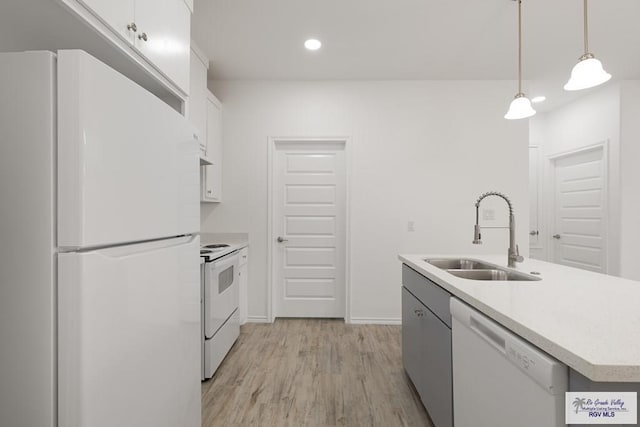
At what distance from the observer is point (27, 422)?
2.48ft

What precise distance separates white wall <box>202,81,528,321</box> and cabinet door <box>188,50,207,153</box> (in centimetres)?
58

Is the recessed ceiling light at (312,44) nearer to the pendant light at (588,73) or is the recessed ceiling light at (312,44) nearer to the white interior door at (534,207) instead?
the pendant light at (588,73)

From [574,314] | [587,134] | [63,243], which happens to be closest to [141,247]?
[63,243]

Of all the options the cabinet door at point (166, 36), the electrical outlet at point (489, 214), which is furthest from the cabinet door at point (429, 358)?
the electrical outlet at point (489, 214)

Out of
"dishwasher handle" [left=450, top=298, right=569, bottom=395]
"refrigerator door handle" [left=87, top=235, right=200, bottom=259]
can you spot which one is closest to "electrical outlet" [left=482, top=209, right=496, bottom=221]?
"dishwasher handle" [left=450, top=298, right=569, bottom=395]

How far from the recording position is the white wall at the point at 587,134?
3.54 m

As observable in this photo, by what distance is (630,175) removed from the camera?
3.50 meters

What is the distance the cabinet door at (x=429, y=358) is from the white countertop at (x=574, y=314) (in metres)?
0.28

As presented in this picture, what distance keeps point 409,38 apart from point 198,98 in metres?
1.90

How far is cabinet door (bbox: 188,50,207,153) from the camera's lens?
2584mm

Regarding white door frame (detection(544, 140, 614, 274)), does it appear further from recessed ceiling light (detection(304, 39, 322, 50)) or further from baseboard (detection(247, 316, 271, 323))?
baseboard (detection(247, 316, 271, 323))

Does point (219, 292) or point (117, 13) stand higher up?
point (117, 13)

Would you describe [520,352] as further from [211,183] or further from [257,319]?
[257,319]

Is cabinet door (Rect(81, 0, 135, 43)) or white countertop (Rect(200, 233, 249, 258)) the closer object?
cabinet door (Rect(81, 0, 135, 43))
